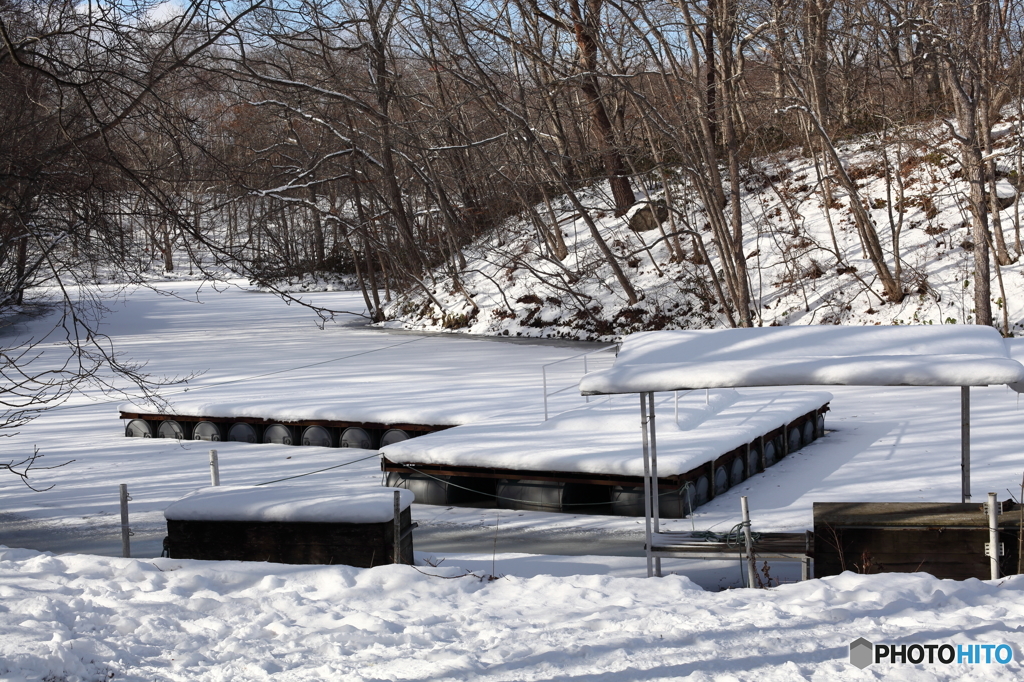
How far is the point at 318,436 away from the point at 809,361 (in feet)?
31.1

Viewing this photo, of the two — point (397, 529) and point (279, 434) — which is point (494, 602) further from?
point (279, 434)

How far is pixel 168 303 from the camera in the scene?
5106cm

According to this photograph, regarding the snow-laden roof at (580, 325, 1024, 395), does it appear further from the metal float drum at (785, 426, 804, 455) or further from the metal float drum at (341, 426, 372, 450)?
the metal float drum at (341, 426, 372, 450)

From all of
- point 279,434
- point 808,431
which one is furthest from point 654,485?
point 279,434

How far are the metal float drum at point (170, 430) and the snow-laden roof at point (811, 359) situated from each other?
9960 mm

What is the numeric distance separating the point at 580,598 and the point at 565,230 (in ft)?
100

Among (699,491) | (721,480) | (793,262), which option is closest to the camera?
(699,491)

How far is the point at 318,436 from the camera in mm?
14891

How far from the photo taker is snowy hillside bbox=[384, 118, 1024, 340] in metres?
24.0

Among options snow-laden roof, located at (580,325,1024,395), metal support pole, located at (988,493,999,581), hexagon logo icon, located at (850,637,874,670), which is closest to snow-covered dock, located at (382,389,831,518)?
snow-laden roof, located at (580,325,1024,395)

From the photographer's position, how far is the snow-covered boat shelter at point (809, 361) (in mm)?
6805

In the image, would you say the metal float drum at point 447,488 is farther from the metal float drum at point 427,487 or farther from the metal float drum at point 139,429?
the metal float drum at point 139,429

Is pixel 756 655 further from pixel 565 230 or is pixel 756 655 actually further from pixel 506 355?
pixel 565 230

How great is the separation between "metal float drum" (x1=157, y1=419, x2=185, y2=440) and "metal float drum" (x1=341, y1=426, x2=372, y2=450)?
3327 millimetres
